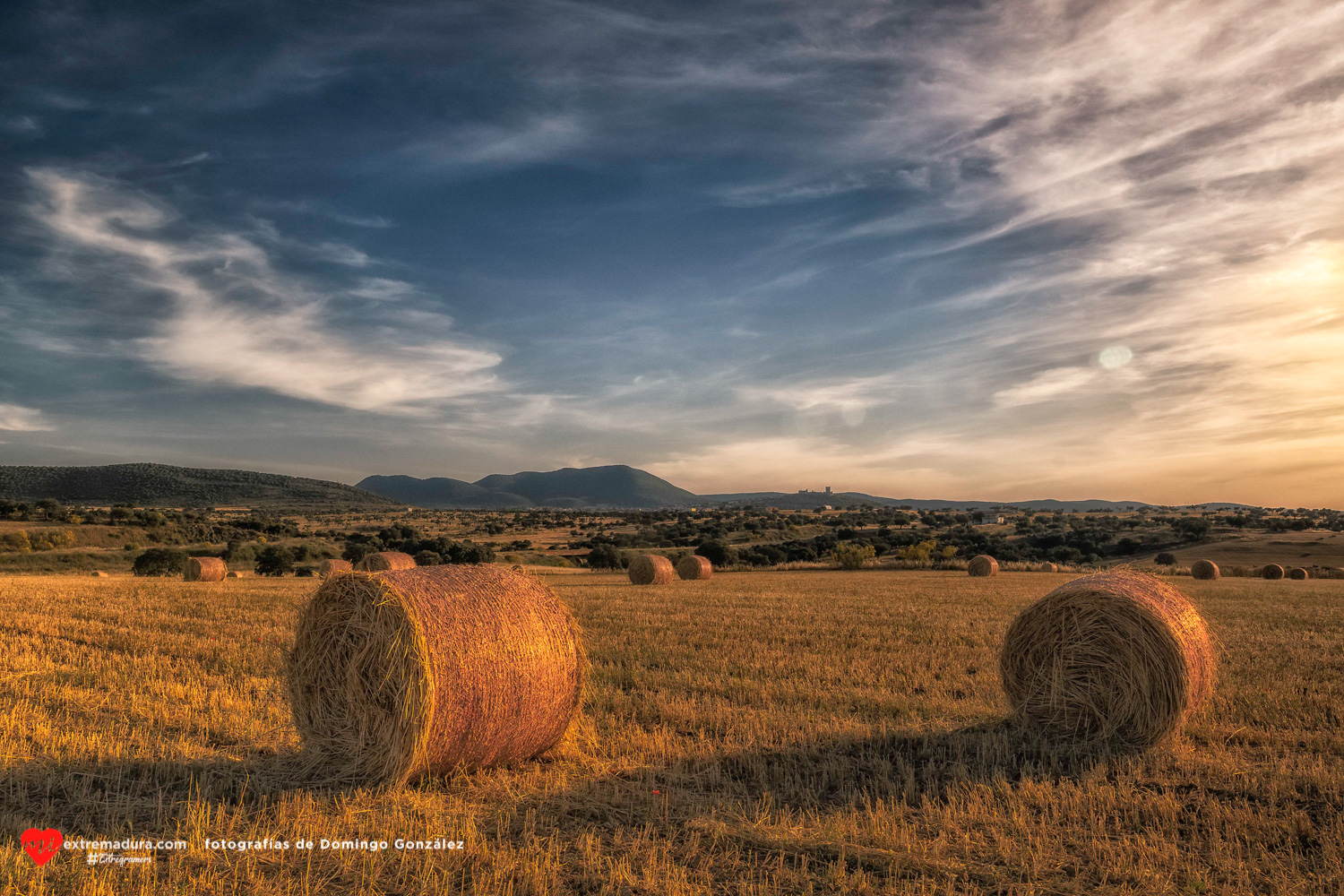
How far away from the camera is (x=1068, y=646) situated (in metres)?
9.45

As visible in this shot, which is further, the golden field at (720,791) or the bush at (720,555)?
the bush at (720,555)

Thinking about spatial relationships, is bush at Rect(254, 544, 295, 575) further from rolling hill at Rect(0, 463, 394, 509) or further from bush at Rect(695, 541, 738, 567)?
rolling hill at Rect(0, 463, 394, 509)

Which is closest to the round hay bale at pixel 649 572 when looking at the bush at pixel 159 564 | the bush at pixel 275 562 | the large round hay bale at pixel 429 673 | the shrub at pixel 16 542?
the bush at pixel 275 562

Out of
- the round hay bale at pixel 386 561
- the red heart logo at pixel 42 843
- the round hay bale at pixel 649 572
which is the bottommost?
the round hay bale at pixel 649 572

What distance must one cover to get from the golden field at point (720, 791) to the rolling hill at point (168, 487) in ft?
306

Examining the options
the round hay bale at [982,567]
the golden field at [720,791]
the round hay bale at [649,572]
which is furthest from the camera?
the round hay bale at [982,567]

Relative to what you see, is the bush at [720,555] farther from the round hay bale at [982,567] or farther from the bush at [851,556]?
the round hay bale at [982,567]

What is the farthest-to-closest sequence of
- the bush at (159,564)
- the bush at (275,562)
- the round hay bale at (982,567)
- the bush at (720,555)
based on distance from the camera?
the bush at (720,555)
the bush at (275,562)
the round hay bale at (982,567)
the bush at (159,564)

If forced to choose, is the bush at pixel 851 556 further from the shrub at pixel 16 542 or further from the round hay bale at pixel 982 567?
the shrub at pixel 16 542

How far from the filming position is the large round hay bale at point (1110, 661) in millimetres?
8789

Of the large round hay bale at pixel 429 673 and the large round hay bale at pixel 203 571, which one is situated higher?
the large round hay bale at pixel 429 673

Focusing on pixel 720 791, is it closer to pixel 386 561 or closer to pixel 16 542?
pixel 386 561

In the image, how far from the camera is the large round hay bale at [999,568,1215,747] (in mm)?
8789

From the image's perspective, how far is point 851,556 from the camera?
5131cm
